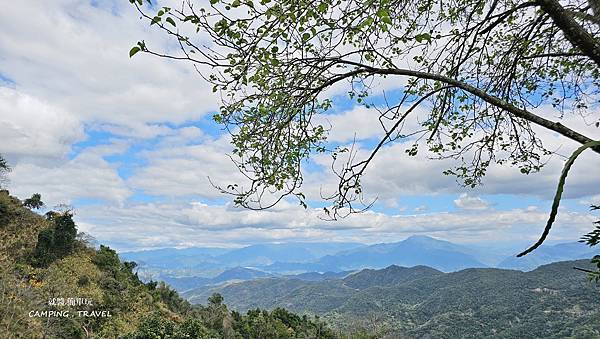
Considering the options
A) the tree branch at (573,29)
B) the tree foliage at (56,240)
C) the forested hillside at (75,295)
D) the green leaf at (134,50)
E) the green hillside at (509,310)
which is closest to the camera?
the green leaf at (134,50)

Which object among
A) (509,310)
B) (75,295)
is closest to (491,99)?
(75,295)

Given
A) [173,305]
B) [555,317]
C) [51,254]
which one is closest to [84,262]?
[51,254]

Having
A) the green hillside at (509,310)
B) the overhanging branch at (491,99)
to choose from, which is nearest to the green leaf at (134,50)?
the overhanging branch at (491,99)

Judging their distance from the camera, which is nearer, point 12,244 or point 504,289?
point 12,244

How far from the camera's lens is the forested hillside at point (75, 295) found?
111 ft

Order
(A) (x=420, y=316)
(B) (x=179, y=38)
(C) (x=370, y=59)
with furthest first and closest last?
(A) (x=420, y=316)
(C) (x=370, y=59)
(B) (x=179, y=38)

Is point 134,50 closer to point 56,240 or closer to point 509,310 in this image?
point 56,240

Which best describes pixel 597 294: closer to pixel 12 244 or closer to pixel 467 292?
pixel 467 292

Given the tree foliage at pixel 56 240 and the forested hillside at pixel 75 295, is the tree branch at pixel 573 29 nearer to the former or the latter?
the forested hillside at pixel 75 295

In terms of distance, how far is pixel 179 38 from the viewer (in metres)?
3.75

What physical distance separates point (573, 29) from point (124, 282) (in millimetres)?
57456

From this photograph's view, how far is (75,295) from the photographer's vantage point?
43.3 m

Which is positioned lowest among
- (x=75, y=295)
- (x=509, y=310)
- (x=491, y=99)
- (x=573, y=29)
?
(x=509, y=310)

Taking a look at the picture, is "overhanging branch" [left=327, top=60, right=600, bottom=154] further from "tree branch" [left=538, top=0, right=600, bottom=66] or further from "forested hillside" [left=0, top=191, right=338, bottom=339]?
"forested hillside" [left=0, top=191, right=338, bottom=339]
